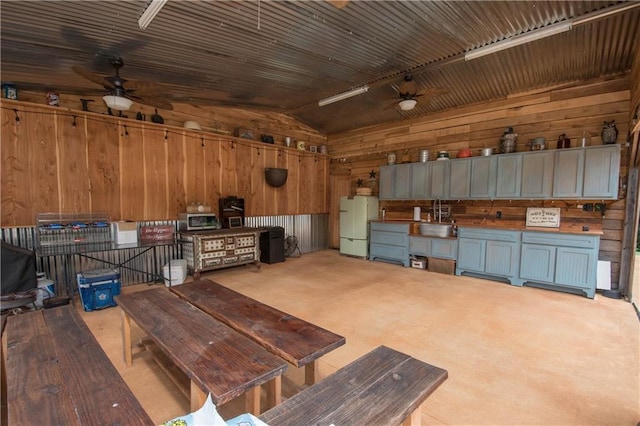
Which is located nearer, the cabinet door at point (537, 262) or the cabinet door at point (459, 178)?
the cabinet door at point (537, 262)

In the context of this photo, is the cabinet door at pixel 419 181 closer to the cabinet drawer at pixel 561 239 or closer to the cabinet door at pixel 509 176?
the cabinet door at pixel 509 176

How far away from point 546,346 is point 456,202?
3.55m

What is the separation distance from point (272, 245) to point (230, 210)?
1.22 metres

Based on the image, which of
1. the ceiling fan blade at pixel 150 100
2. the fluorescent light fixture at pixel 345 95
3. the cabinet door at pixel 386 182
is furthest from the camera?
the cabinet door at pixel 386 182

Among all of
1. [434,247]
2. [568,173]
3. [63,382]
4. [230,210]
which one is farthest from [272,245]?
[568,173]

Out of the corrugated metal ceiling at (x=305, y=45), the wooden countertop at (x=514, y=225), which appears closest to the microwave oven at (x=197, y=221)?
the corrugated metal ceiling at (x=305, y=45)

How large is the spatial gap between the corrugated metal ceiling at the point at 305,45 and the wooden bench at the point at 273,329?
8.76 ft

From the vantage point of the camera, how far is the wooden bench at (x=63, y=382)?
118cm

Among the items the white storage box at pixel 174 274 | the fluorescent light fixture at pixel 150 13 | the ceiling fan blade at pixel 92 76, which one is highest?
the fluorescent light fixture at pixel 150 13

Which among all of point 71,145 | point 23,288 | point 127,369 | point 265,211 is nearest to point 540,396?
point 127,369

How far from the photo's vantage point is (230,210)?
5.98 metres

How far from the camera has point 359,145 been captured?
25.7 feet

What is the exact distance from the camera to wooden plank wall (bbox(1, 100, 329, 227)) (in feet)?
13.1

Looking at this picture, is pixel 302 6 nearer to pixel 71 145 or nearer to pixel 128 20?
pixel 128 20
